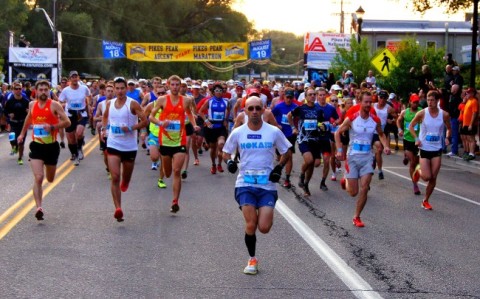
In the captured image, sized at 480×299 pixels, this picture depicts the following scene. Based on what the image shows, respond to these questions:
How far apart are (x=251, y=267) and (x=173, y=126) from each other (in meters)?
4.37

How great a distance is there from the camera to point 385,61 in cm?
2797

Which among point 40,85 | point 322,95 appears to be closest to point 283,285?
point 40,85

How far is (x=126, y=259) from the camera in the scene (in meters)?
8.35

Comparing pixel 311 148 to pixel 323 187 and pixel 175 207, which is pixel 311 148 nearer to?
pixel 323 187

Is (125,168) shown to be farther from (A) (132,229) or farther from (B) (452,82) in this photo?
(B) (452,82)

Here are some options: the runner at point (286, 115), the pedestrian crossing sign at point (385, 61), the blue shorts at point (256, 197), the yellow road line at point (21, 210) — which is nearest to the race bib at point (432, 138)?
the runner at point (286, 115)

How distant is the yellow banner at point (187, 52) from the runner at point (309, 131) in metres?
33.2

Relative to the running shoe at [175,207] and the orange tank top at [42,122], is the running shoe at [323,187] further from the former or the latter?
the orange tank top at [42,122]

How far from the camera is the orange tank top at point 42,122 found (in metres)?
11.0

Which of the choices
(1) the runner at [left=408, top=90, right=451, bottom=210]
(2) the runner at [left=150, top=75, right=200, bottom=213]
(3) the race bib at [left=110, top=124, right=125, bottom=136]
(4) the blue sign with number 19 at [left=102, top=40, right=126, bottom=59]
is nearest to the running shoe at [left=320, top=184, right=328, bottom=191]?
(1) the runner at [left=408, top=90, right=451, bottom=210]

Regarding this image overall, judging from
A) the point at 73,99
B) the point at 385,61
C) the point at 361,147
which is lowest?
the point at 361,147

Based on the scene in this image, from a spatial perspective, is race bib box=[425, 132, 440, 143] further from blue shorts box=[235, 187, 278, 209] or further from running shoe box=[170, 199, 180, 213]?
blue shorts box=[235, 187, 278, 209]

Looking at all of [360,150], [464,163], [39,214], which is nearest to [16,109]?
[39,214]

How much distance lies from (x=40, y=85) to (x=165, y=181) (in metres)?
4.69
